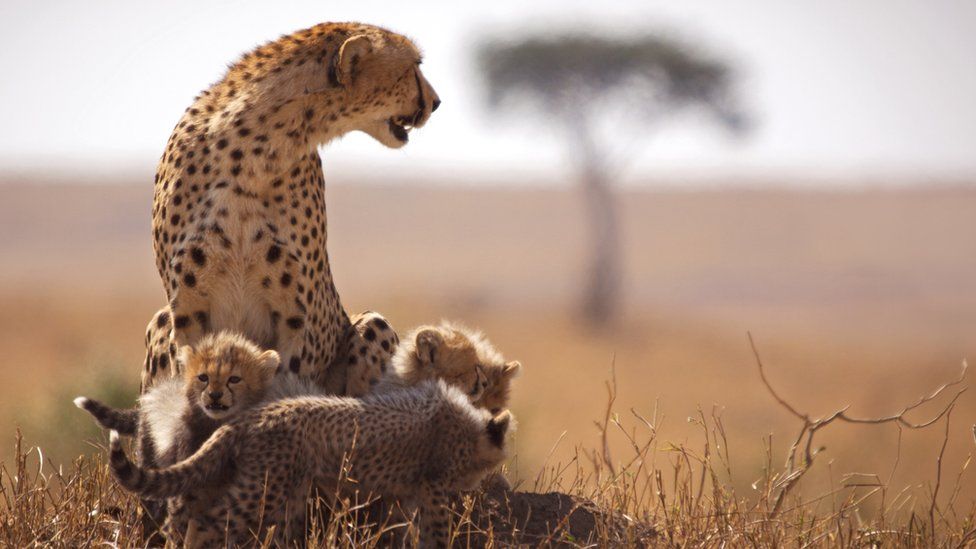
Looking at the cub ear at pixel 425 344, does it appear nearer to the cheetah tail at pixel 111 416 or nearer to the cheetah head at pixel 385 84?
the cheetah head at pixel 385 84

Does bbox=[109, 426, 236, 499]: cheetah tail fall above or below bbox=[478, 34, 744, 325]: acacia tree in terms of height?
below

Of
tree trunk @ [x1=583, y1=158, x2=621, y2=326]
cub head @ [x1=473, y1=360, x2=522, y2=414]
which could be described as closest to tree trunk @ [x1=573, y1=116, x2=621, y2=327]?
tree trunk @ [x1=583, y1=158, x2=621, y2=326]

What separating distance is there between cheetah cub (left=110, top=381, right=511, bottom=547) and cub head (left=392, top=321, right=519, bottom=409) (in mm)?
256

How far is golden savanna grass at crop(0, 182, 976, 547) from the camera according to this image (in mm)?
3312

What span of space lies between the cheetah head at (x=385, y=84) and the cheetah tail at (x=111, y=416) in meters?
1.03

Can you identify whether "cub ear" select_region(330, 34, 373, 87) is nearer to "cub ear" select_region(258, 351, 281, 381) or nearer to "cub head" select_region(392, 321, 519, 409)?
"cub head" select_region(392, 321, 519, 409)

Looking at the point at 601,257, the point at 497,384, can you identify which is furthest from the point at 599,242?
the point at 497,384

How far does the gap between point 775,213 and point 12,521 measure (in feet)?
151

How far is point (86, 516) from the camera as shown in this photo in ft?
10.6

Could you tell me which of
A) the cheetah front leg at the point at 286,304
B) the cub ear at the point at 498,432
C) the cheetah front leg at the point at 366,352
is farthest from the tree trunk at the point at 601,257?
the cub ear at the point at 498,432

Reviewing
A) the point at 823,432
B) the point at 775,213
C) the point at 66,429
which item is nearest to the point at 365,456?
the point at 66,429

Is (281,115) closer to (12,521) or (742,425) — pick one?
(12,521)

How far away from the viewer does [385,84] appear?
3.62m

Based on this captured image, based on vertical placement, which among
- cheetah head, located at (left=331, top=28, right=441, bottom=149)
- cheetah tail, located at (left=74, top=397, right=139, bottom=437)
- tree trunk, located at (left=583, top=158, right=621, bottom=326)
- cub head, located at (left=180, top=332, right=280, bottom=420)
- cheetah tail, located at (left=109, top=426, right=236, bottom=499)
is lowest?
cheetah tail, located at (left=109, top=426, right=236, bottom=499)
